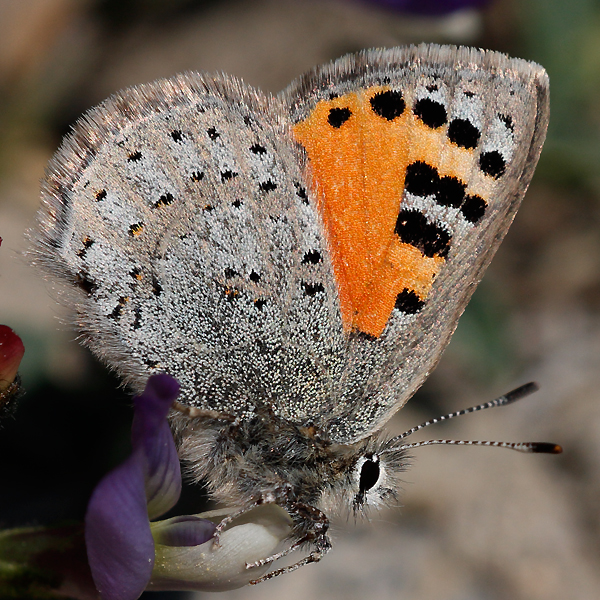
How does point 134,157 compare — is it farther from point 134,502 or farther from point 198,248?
point 134,502

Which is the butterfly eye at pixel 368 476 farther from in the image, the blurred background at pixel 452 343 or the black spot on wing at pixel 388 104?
the black spot on wing at pixel 388 104

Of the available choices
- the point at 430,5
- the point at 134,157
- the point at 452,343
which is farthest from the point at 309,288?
the point at 430,5

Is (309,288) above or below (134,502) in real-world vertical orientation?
above

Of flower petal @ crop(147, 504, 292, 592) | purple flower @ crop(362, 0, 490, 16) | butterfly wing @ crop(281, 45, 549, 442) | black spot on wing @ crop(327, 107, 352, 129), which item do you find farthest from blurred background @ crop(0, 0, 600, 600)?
black spot on wing @ crop(327, 107, 352, 129)

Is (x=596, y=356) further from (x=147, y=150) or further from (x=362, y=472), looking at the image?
(x=147, y=150)

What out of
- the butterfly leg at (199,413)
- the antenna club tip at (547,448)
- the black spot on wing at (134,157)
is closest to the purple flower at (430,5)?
the black spot on wing at (134,157)

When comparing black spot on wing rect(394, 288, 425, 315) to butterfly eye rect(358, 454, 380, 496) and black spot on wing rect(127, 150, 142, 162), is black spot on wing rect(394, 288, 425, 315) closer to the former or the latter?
butterfly eye rect(358, 454, 380, 496)

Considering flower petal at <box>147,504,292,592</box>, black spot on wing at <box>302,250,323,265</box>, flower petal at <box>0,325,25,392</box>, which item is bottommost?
flower petal at <box>147,504,292,592</box>
